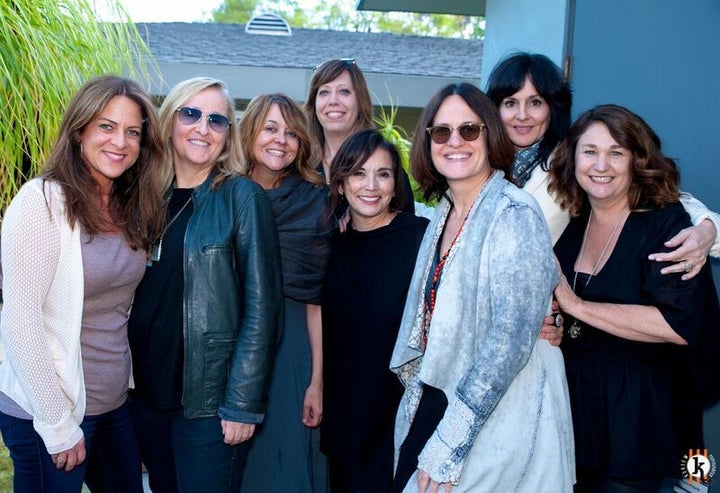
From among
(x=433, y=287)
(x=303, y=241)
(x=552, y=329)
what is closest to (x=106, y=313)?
(x=303, y=241)

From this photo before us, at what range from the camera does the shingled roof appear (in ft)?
41.9

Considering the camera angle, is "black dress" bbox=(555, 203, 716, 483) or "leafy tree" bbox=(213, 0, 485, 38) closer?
"black dress" bbox=(555, 203, 716, 483)

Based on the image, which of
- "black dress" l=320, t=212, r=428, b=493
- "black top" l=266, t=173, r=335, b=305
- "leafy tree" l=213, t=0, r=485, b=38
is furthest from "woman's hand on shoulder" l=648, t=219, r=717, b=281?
"leafy tree" l=213, t=0, r=485, b=38

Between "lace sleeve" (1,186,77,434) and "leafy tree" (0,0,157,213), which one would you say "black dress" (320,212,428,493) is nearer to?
"lace sleeve" (1,186,77,434)

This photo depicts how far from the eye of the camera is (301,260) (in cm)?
338

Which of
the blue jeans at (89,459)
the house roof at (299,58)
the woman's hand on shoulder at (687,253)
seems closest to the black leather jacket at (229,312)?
the blue jeans at (89,459)

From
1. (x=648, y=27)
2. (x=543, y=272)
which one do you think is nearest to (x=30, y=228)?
(x=543, y=272)

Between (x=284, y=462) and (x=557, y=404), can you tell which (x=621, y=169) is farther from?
(x=284, y=462)

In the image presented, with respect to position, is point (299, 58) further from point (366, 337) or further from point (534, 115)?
point (366, 337)

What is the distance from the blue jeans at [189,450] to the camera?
274 centimetres

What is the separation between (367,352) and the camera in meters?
3.00

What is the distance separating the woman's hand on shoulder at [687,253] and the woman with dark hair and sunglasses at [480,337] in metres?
0.52

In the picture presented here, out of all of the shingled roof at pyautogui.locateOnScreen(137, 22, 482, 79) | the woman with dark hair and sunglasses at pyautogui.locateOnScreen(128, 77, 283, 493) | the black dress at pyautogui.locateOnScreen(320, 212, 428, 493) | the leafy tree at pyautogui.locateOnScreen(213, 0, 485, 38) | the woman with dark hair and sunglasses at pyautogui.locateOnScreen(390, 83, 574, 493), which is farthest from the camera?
the leafy tree at pyautogui.locateOnScreen(213, 0, 485, 38)

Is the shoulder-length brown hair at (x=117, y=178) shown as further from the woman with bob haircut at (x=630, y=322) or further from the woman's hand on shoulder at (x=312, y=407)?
the woman with bob haircut at (x=630, y=322)
